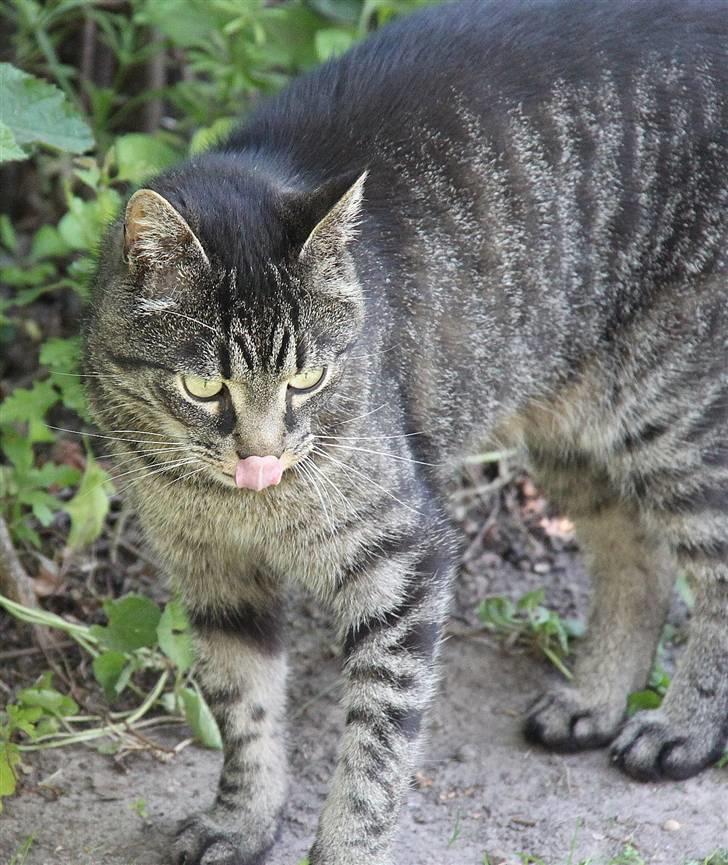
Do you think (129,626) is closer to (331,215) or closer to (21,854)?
(21,854)

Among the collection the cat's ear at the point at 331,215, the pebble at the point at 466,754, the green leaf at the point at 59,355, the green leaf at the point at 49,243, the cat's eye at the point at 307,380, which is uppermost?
the cat's ear at the point at 331,215

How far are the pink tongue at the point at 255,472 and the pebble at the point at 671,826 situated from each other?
5.21ft

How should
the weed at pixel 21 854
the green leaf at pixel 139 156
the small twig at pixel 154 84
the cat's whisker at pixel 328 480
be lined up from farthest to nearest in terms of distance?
the small twig at pixel 154 84
the green leaf at pixel 139 156
the weed at pixel 21 854
the cat's whisker at pixel 328 480

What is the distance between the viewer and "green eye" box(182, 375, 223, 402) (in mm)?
2979

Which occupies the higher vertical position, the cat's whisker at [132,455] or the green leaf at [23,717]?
the cat's whisker at [132,455]

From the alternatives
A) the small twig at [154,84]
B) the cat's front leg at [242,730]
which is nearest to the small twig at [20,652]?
the cat's front leg at [242,730]

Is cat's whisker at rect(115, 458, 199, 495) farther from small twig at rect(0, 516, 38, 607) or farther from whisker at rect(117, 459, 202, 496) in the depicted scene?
small twig at rect(0, 516, 38, 607)

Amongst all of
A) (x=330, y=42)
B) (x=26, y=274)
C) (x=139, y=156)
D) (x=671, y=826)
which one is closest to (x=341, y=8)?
(x=330, y=42)

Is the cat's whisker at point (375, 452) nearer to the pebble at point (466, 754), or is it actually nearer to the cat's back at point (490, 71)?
the cat's back at point (490, 71)

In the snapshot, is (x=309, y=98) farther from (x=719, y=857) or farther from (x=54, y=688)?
(x=719, y=857)

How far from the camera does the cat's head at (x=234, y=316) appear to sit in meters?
2.97

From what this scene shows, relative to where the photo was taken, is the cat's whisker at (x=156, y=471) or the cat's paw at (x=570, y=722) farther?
the cat's paw at (x=570, y=722)

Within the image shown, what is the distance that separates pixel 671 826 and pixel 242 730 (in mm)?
1207

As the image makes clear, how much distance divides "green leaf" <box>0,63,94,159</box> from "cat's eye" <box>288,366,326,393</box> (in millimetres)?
997
